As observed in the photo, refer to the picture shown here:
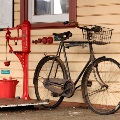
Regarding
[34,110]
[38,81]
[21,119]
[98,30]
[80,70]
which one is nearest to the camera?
[21,119]

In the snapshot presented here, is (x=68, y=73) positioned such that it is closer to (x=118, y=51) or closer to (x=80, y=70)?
(x=80, y=70)

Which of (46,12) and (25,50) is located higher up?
(46,12)

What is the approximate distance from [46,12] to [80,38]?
2.98 ft

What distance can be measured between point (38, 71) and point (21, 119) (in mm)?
1595

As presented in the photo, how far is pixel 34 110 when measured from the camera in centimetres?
554

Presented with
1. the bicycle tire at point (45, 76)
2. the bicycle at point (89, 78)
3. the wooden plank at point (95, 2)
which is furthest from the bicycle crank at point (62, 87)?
the wooden plank at point (95, 2)

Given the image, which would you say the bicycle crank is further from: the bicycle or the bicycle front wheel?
the bicycle front wheel

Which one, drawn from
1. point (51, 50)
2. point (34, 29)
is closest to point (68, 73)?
point (51, 50)

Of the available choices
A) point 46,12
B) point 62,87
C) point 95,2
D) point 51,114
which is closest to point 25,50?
point 62,87

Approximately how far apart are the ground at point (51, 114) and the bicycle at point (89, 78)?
15 centimetres

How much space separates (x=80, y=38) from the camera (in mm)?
5922

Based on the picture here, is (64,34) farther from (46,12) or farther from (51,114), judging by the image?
(51,114)

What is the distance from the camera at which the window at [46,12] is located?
20.3ft

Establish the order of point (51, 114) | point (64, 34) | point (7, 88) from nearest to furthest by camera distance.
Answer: point (51, 114), point (64, 34), point (7, 88)
